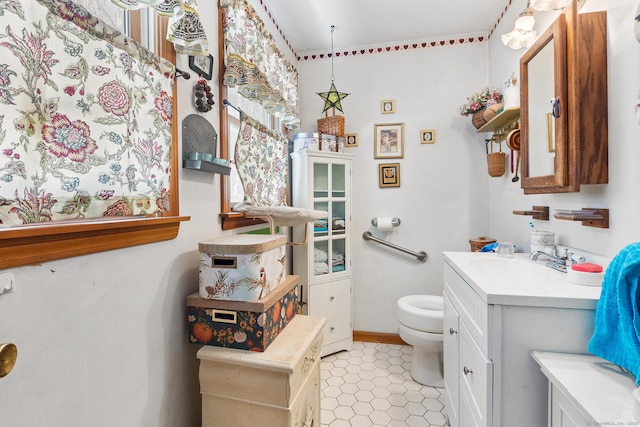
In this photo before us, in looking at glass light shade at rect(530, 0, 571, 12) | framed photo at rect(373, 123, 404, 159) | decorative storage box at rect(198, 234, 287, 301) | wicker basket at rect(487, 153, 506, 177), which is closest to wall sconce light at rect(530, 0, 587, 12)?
glass light shade at rect(530, 0, 571, 12)

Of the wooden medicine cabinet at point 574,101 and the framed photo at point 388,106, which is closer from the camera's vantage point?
the wooden medicine cabinet at point 574,101

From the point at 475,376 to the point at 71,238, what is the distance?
1.35 metres

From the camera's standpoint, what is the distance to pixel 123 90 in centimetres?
87

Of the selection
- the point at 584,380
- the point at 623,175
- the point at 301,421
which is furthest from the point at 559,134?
the point at 301,421

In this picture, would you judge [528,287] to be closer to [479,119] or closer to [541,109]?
[541,109]

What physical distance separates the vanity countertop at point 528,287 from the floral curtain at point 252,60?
1.37 meters

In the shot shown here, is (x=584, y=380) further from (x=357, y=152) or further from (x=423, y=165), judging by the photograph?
(x=357, y=152)

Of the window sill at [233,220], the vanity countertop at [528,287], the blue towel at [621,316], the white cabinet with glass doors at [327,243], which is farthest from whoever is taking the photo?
the white cabinet with glass doors at [327,243]

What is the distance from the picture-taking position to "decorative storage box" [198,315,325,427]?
3.35ft

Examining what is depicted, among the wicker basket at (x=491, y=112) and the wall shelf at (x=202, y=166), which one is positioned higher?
the wicker basket at (x=491, y=112)

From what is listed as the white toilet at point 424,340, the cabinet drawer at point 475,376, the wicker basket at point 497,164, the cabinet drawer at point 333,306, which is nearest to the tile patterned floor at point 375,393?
the white toilet at point 424,340

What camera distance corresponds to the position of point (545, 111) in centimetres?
141

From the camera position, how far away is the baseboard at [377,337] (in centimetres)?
260

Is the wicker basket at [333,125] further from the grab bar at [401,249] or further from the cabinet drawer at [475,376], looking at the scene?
the cabinet drawer at [475,376]
